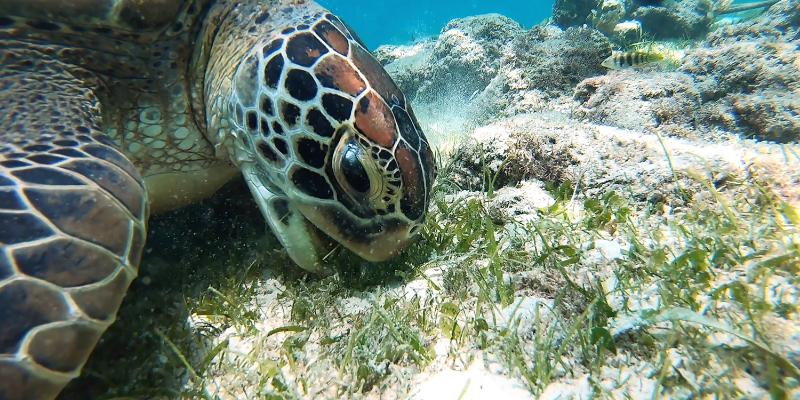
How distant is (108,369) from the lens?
3.91ft

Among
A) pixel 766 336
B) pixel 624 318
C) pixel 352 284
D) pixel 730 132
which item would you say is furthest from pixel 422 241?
pixel 730 132

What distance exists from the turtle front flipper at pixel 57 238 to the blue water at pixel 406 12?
53.6 meters

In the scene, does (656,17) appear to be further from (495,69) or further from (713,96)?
(713,96)

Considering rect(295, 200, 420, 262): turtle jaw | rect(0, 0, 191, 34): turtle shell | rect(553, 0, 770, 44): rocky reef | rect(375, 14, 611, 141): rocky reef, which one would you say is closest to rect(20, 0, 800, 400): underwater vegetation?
rect(295, 200, 420, 262): turtle jaw

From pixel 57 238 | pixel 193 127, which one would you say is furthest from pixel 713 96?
pixel 57 238

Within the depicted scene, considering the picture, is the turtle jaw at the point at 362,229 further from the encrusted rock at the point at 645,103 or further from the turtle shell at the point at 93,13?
the encrusted rock at the point at 645,103

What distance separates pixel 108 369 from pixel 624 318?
1629 mm

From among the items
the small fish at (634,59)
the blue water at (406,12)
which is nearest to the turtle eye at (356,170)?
the small fish at (634,59)

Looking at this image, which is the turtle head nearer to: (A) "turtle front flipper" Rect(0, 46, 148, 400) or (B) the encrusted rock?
(A) "turtle front flipper" Rect(0, 46, 148, 400)

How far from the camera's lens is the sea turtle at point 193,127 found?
3.61 feet

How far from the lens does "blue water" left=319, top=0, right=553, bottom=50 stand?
55.1 meters

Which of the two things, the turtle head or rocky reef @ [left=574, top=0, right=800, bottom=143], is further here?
rocky reef @ [left=574, top=0, right=800, bottom=143]

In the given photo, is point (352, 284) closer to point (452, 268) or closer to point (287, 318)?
point (287, 318)

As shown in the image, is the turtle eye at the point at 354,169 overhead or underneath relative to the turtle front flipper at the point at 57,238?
overhead
